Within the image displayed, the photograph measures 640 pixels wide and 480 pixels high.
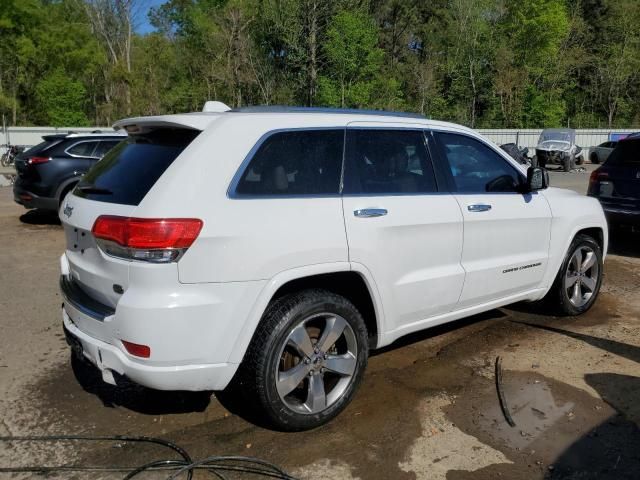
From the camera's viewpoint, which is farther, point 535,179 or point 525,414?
point 535,179

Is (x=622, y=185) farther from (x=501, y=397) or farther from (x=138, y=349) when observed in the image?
(x=138, y=349)

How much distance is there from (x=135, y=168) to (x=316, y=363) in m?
1.54

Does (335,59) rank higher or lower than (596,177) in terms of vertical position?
higher

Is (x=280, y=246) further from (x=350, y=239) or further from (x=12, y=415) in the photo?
(x=12, y=415)

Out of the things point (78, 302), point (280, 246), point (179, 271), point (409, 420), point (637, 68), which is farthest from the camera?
point (637, 68)

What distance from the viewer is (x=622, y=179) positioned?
8.07 m

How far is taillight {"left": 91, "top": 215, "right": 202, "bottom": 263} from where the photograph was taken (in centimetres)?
283

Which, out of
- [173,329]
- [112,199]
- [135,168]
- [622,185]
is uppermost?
[135,168]

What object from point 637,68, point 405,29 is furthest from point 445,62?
point 637,68

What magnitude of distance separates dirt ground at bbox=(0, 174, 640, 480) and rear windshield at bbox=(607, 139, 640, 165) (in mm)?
3571

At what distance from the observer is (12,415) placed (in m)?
3.61

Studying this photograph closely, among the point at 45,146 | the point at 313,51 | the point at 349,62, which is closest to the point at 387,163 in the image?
the point at 45,146

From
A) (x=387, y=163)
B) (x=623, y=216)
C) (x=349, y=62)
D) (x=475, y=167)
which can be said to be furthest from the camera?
(x=349, y=62)

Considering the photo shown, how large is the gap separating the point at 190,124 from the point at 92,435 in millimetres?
1905
